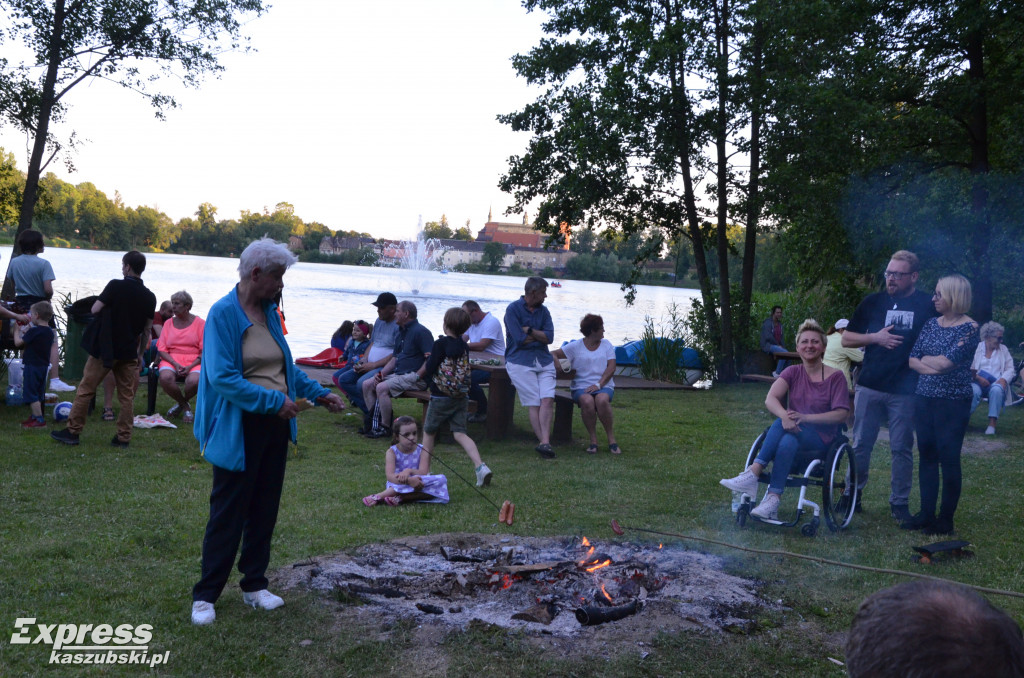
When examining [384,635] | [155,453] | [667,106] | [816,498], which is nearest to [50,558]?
[384,635]

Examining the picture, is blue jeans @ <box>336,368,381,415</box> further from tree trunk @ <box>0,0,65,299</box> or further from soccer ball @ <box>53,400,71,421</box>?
tree trunk @ <box>0,0,65,299</box>

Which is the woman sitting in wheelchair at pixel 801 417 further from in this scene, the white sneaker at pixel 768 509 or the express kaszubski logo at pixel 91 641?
the express kaszubski logo at pixel 91 641

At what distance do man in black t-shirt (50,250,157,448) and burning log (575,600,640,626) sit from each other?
5.31 metres

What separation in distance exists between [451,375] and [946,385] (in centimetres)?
385

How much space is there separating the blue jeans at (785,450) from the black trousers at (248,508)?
3.41 metres

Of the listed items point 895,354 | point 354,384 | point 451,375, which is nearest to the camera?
point 895,354

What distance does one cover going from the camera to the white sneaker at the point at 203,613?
12.5 feet

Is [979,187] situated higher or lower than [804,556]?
higher

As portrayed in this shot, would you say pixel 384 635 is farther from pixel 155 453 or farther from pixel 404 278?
pixel 404 278

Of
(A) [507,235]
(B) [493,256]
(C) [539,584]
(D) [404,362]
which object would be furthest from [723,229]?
(A) [507,235]

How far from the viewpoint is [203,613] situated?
12.6 ft

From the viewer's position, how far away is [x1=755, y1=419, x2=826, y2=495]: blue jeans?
5.84m

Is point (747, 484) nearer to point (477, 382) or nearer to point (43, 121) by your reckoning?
point (477, 382)

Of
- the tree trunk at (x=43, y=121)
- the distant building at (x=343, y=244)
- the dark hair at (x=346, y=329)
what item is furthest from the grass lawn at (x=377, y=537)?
the distant building at (x=343, y=244)
